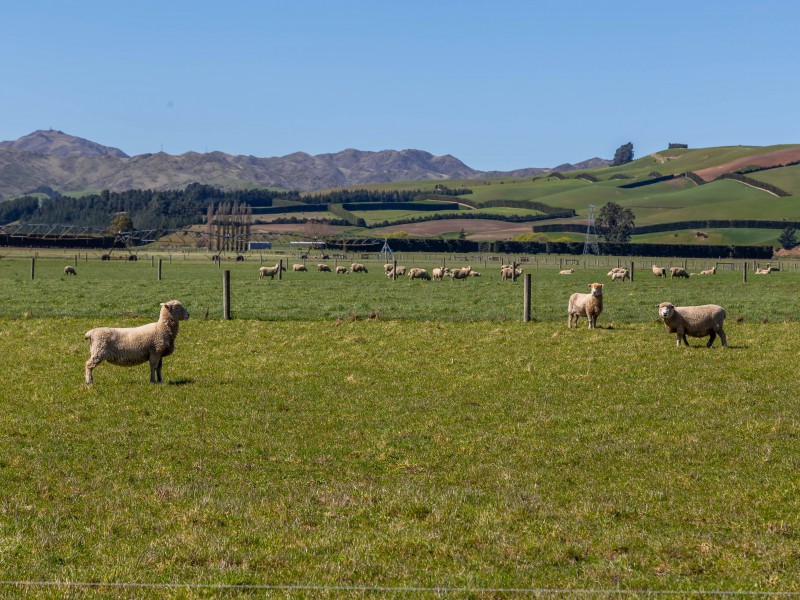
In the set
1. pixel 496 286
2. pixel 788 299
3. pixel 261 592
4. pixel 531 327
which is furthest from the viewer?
pixel 496 286

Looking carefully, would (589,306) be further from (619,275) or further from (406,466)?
(619,275)

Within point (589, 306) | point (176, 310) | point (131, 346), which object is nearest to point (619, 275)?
point (589, 306)

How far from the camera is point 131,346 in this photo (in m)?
17.0

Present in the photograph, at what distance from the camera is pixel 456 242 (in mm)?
156875

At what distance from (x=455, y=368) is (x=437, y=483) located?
8714 mm

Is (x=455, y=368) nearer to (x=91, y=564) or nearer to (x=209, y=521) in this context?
(x=209, y=521)

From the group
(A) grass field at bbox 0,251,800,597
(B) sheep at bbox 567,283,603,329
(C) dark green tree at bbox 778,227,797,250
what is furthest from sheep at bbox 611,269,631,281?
(C) dark green tree at bbox 778,227,797,250

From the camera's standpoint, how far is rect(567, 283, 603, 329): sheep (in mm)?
27047

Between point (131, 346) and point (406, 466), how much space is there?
7.51 m

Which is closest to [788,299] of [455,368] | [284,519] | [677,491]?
[455,368]

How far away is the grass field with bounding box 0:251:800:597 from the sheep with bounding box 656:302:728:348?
19.3 inches

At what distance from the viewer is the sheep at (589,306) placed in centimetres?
2705

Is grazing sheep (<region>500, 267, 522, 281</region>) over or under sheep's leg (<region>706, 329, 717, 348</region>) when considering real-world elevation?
under

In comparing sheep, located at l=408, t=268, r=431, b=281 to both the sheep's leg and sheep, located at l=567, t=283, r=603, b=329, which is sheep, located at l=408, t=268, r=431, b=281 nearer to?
sheep, located at l=567, t=283, r=603, b=329
